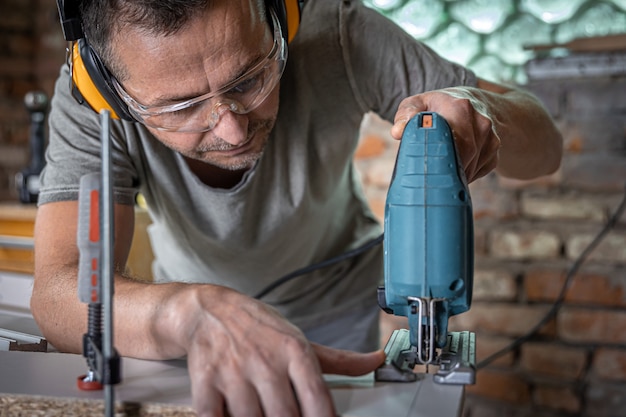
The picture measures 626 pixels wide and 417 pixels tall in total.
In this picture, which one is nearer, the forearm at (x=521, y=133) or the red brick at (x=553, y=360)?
the forearm at (x=521, y=133)

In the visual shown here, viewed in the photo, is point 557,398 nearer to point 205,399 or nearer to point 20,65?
point 205,399

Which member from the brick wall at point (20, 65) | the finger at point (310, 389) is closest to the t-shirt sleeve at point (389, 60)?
the finger at point (310, 389)

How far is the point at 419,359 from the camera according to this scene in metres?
0.79

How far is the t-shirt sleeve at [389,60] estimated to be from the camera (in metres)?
1.31

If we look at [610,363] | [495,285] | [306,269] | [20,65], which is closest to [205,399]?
[306,269]

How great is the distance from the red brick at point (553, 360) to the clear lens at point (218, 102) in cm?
123

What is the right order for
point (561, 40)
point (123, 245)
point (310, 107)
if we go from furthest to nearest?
1. point (561, 40)
2. point (310, 107)
3. point (123, 245)

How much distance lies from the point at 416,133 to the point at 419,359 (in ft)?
0.83

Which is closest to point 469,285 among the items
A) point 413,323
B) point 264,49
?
point 413,323

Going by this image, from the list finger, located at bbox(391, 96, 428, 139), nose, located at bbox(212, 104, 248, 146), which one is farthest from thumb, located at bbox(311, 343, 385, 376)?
nose, located at bbox(212, 104, 248, 146)

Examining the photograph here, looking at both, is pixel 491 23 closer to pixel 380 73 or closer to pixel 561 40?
pixel 561 40

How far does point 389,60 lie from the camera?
4.30ft

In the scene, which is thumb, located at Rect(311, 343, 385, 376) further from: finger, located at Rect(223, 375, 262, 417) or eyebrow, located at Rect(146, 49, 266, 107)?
eyebrow, located at Rect(146, 49, 266, 107)

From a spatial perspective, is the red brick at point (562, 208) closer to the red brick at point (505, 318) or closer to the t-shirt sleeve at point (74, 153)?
the red brick at point (505, 318)
